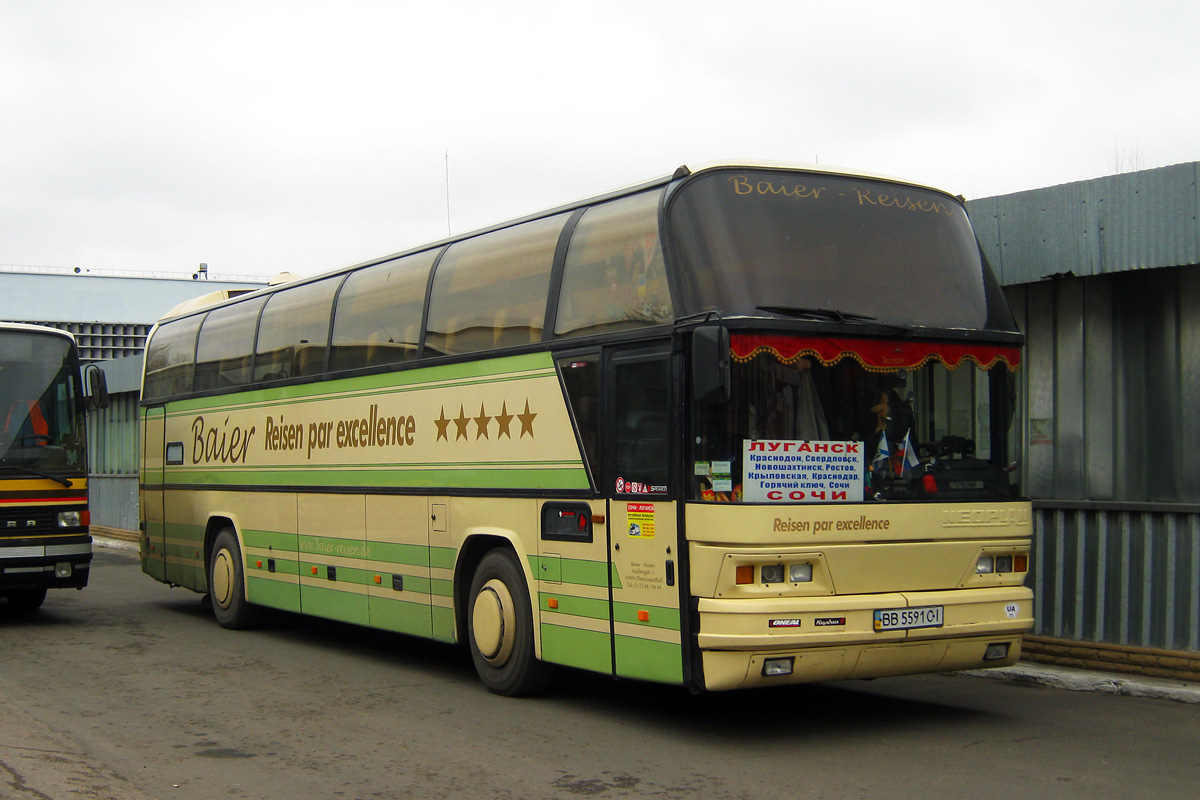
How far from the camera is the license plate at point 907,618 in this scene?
7.62m

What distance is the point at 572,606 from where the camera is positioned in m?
8.66

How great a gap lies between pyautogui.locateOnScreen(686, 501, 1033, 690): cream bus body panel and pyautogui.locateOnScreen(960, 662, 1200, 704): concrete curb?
3.03 feet

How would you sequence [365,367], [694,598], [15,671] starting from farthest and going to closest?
1. [365,367]
2. [15,671]
3. [694,598]

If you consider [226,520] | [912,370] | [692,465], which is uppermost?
[912,370]

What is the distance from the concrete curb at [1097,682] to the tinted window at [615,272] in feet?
11.1

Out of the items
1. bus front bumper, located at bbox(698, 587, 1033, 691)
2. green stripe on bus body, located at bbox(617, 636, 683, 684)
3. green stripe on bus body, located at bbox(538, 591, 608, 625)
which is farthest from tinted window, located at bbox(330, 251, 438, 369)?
bus front bumper, located at bbox(698, 587, 1033, 691)

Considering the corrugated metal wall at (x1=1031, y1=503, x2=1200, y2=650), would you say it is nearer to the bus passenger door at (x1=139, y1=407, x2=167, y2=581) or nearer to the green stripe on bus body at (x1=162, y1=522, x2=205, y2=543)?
the green stripe on bus body at (x1=162, y1=522, x2=205, y2=543)

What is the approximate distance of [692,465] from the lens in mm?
7594

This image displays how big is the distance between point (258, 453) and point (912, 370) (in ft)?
25.8

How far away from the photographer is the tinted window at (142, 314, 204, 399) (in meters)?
15.4

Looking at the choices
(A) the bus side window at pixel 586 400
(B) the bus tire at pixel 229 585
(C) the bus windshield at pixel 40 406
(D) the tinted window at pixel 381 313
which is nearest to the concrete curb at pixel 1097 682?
(A) the bus side window at pixel 586 400

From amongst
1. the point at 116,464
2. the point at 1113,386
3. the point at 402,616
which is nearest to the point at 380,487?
the point at 402,616

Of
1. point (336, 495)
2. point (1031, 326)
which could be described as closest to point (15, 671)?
point (336, 495)

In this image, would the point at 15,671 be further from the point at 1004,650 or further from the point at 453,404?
the point at 1004,650
